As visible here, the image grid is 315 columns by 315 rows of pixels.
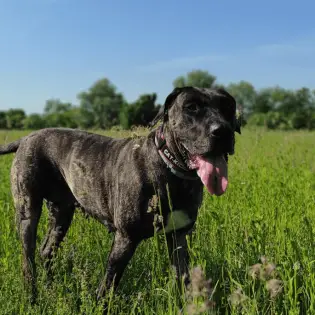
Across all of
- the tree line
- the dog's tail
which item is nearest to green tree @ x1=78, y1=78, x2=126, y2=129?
the tree line

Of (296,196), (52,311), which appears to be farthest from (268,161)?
(52,311)

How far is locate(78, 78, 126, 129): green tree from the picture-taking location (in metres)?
89.2

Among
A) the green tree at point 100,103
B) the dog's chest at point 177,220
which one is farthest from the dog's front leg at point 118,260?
the green tree at point 100,103

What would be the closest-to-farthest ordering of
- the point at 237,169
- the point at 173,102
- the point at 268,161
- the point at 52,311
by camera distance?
the point at 52,311
the point at 173,102
the point at 237,169
the point at 268,161

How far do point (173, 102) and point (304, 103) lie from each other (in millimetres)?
102574

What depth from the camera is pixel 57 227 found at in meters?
3.92

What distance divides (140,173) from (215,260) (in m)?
1.04

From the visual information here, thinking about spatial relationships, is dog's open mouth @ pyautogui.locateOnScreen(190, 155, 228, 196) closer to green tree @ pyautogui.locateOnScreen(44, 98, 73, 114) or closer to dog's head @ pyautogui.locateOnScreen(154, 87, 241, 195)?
dog's head @ pyautogui.locateOnScreen(154, 87, 241, 195)

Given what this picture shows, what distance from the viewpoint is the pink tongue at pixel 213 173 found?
2.60 metres

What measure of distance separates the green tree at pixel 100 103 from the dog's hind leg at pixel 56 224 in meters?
84.0

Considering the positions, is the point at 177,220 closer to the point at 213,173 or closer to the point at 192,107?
the point at 213,173

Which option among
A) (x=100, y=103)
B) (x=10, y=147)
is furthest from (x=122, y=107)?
(x=10, y=147)

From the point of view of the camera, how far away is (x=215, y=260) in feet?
11.0

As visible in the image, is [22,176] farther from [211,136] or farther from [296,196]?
[296,196]
